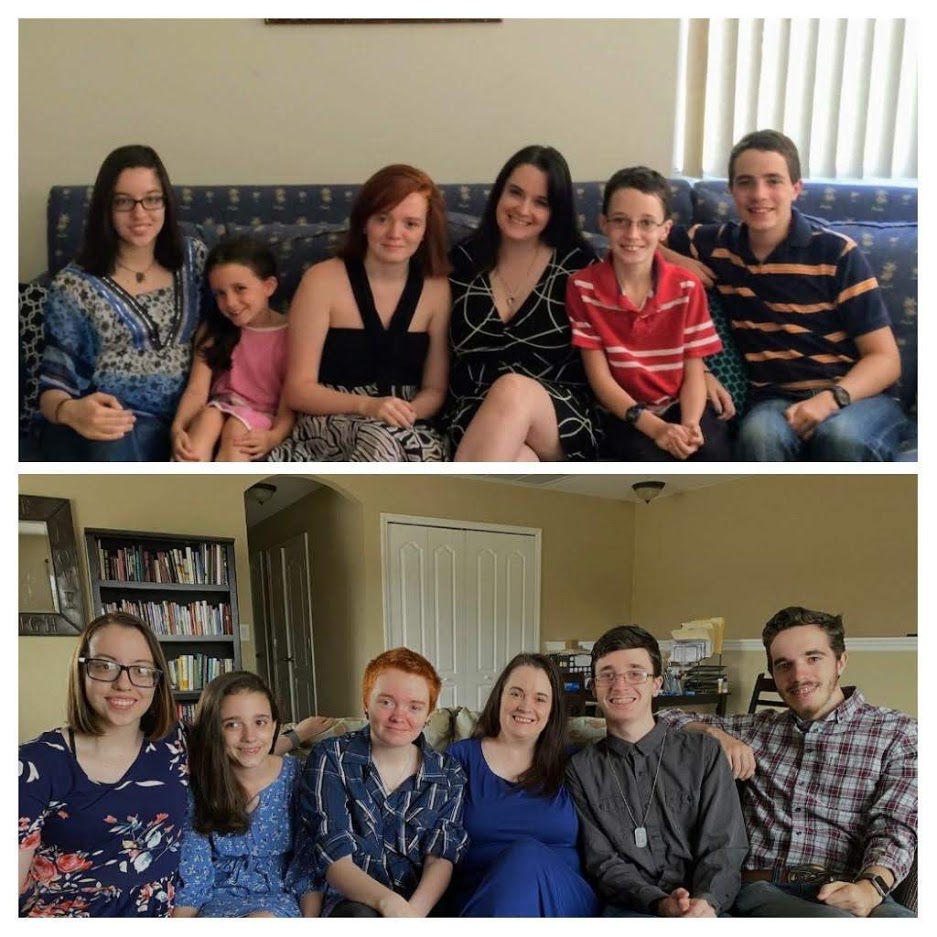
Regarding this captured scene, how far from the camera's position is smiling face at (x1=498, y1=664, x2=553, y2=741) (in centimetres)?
192

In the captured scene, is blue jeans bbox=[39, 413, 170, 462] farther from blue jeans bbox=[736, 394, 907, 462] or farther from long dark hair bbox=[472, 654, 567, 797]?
blue jeans bbox=[736, 394, 907, 462]

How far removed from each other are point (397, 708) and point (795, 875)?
0.81 metres

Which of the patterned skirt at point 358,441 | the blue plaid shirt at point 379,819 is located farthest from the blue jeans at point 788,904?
the patterned skirt at point 358,441

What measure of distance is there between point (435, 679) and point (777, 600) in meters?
0.73

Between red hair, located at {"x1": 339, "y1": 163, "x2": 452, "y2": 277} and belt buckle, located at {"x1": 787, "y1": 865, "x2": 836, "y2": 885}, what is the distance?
1376mm

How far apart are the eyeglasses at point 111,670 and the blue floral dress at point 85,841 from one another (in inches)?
5.3

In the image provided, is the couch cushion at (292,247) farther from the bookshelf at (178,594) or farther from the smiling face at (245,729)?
the smiling face at (245,729)

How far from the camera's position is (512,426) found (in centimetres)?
201

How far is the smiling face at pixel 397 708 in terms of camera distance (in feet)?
6.23

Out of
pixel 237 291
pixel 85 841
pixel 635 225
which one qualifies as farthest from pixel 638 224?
pixel 85 841

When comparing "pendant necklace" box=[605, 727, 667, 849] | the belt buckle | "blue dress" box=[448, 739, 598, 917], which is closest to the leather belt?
the belt buckle

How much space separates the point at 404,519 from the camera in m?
2.09
